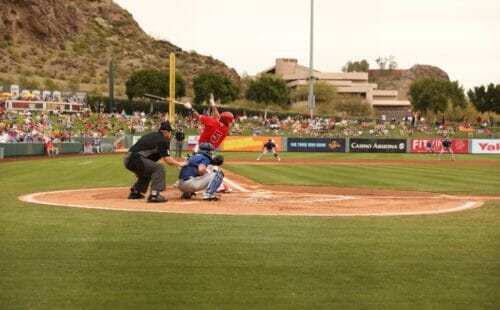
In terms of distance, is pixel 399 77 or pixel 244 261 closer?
pixel 244 261

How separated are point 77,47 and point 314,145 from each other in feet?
201

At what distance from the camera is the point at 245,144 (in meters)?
53.4

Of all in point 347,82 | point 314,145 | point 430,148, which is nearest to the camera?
point 430,148

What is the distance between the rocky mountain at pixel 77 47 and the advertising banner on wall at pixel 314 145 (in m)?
35.9

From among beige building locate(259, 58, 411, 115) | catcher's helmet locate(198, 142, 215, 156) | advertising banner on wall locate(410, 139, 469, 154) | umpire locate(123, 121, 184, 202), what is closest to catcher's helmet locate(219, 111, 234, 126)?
catcher's helmet locate(198, 142, 215, 156)

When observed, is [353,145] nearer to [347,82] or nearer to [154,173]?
[154,173]

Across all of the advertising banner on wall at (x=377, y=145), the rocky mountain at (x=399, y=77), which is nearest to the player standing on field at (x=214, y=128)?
the advertising banner on wall at (x=377, y=145)

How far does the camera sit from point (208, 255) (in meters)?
6.49

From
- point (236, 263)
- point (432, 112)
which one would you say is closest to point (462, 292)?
point (236, 263)

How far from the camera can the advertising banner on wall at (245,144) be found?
174 ft

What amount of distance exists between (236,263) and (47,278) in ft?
5.66

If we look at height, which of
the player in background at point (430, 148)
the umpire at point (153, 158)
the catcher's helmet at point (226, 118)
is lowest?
the player in background at point (430, 148)

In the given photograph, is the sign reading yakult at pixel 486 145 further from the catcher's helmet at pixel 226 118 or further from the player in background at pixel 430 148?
the catcher's helmet at pixel 226 118

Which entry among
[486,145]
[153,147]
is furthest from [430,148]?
[153,147]
